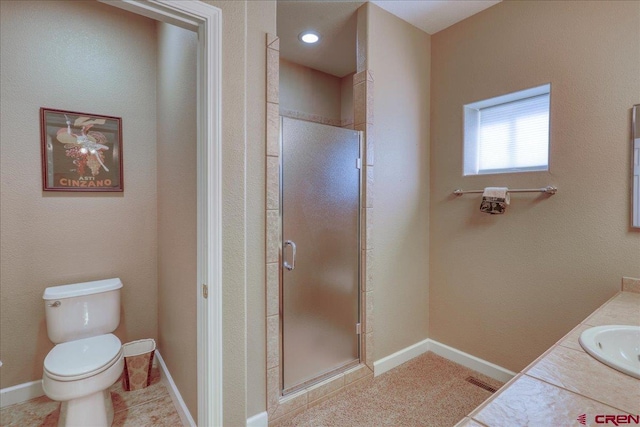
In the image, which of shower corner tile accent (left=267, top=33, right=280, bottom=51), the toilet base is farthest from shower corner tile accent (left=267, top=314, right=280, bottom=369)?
shower corner tile accent (left=267, top=33, right=280, bottom=51)

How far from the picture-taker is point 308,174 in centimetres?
191

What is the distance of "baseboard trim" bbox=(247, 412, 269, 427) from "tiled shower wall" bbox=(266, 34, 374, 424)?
3 centimetres

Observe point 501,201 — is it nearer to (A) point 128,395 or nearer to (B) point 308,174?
(B) point 308,174

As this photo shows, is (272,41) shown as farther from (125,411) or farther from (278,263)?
(125,411)

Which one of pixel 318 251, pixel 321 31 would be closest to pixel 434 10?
pixel 321 31

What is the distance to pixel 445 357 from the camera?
254 centimetres

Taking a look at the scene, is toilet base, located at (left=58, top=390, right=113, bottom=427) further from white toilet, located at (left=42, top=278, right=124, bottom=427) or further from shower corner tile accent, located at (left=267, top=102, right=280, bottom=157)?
shower corner tile accent, located at (left=267, top=102, right=280, bottom=157)

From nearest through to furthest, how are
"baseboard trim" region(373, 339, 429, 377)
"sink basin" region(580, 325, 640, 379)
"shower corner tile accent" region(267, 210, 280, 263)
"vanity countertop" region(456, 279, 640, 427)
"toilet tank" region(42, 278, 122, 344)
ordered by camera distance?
"vanity countertop" region(456, 279, 640, 427)
"sink basin" region(580, 325, 640, 379)
"shower corner tile accent" region(267, 210, 280, 263)
"toilet tank" region(42, 278, 122, 344)
"baseboard trim" region(373, 339, 429, 377)

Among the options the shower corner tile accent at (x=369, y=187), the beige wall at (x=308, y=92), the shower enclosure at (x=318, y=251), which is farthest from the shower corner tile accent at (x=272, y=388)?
the beige wall at (x=308, y=92)

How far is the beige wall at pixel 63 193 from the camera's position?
1983mm

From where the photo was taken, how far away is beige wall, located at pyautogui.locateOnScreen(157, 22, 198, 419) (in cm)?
164

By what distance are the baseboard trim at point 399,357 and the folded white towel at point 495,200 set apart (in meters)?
1.24

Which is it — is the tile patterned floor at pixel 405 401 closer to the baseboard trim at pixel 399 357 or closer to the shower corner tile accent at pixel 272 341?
the baseboard trim at pixel 399 357

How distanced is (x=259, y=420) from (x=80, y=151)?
2136 mm
